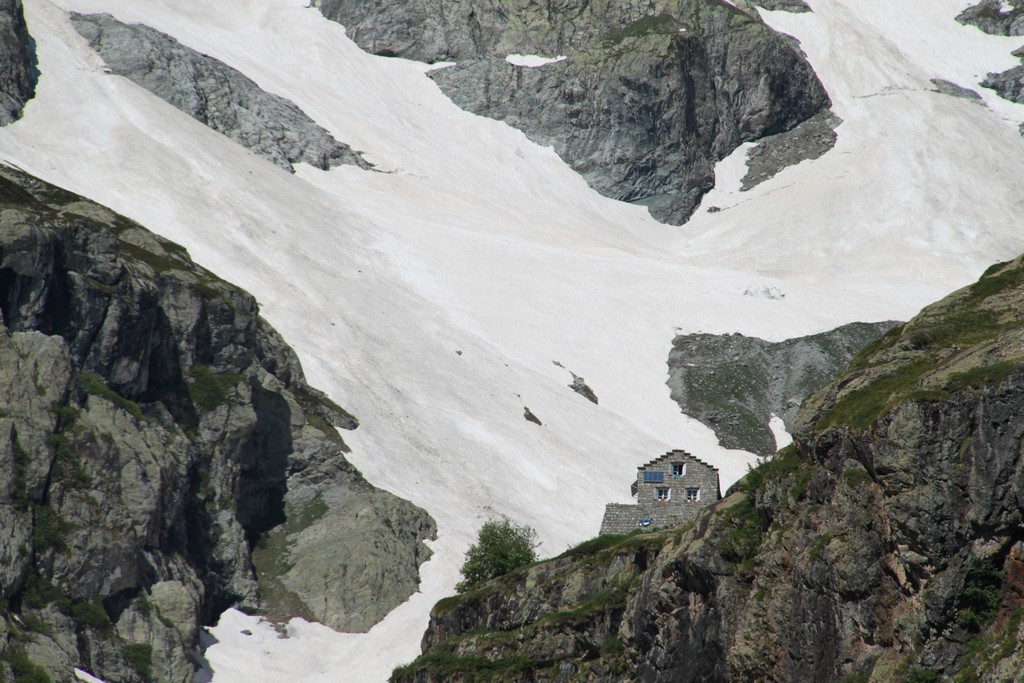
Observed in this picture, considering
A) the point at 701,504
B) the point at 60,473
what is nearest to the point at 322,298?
the point at 60,473

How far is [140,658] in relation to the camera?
60625 mm

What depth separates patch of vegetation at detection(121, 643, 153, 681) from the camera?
6000 cm

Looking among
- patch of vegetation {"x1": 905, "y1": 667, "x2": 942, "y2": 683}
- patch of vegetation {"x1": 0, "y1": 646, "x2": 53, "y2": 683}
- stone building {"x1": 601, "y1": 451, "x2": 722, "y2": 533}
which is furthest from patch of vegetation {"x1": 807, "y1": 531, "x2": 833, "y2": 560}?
patch of vegetation {"x1": 0, "y1": 646, "x2": 53, "y2": 683}

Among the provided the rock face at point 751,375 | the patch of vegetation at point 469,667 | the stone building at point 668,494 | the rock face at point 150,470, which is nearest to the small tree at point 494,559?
the stone building at point 668,494

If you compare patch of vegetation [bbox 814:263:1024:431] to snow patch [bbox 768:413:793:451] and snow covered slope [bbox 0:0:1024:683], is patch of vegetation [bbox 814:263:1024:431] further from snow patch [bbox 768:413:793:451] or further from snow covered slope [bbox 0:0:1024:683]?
snow patch [bbox 768:413:793:451]

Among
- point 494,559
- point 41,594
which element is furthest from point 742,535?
point 41,594

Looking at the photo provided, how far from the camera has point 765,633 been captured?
2670cm

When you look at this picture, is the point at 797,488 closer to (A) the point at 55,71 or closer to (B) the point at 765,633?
(B) the point at 765,633

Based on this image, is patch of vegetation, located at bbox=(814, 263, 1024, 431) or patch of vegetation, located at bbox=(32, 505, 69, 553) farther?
patch of vegetation, located at bbox=(32, 505, 69, 553)

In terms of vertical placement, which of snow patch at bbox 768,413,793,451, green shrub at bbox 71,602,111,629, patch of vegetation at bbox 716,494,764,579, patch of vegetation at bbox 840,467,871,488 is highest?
patch of vegetation at bbox 840,467,871,488

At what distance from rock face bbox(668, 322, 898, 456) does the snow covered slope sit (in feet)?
7.30

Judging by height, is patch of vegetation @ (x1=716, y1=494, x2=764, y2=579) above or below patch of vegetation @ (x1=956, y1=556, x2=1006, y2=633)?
below

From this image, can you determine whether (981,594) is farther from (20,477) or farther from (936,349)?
(20,477)

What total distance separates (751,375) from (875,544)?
106 m
